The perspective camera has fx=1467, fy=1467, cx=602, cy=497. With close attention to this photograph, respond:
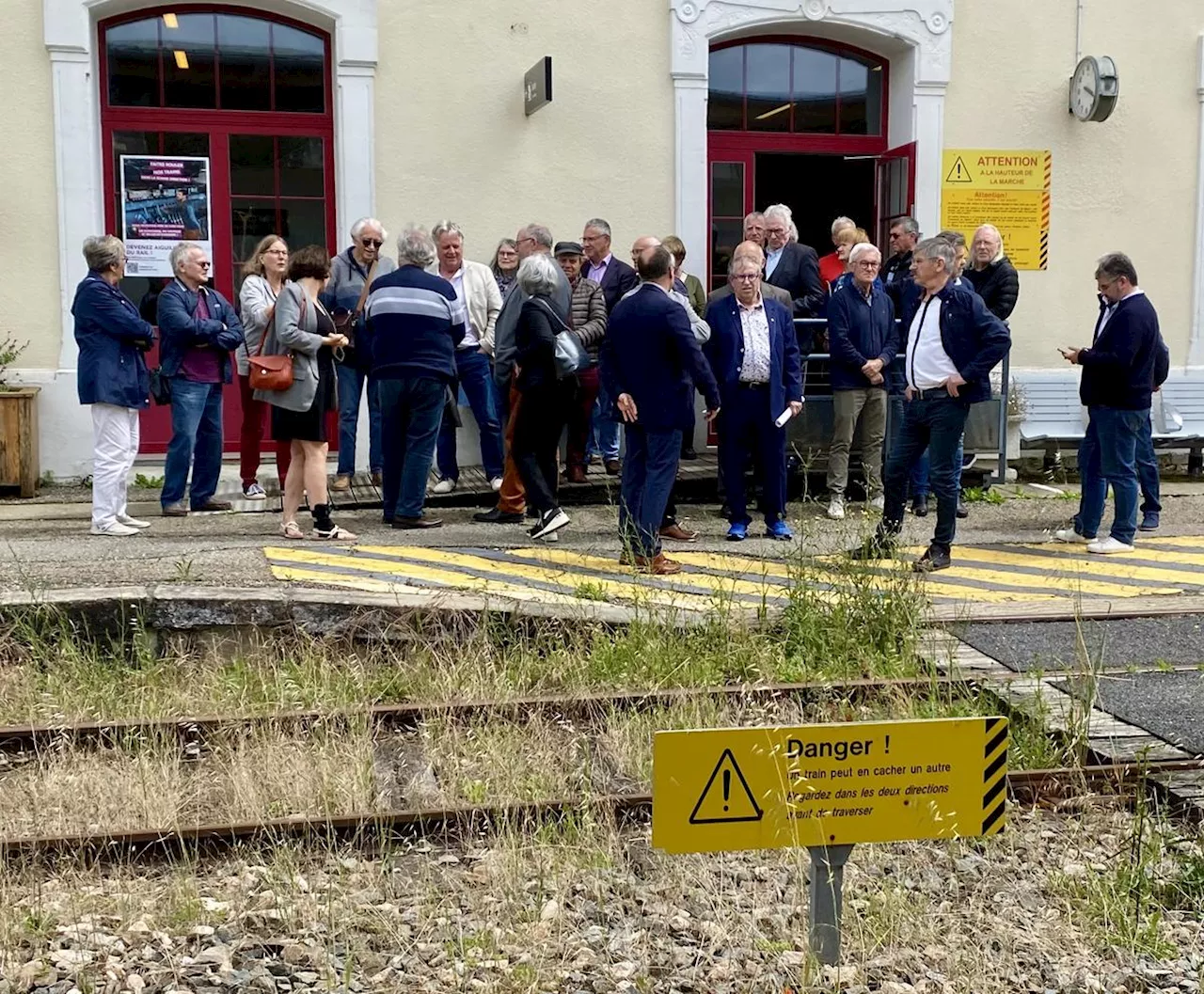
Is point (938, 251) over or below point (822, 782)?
over

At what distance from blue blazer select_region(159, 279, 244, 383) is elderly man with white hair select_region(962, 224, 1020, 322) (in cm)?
524

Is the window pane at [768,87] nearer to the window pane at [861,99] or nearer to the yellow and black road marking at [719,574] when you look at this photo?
the window pane at [861,99]

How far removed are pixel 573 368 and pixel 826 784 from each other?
5778mm

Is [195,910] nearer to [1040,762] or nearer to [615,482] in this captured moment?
[1040,762]

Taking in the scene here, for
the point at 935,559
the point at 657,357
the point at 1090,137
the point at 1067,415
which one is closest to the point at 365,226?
the point at 657,357

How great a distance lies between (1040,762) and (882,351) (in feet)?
17.5

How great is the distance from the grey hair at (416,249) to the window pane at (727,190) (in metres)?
4.31

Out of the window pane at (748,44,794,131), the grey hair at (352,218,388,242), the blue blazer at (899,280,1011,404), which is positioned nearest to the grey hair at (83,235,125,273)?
the grey hair at (352,218,388,242)

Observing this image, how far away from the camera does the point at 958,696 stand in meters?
5.96

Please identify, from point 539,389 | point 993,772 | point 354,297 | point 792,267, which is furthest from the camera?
point 792,267

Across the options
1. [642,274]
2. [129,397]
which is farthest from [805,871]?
[129,397]

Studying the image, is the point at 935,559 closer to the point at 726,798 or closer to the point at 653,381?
the point at 653,381

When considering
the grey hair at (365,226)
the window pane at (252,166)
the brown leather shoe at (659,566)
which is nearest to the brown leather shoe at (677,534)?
the brown leather shoe at (659,566)

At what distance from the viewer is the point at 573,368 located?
885 centimetres
